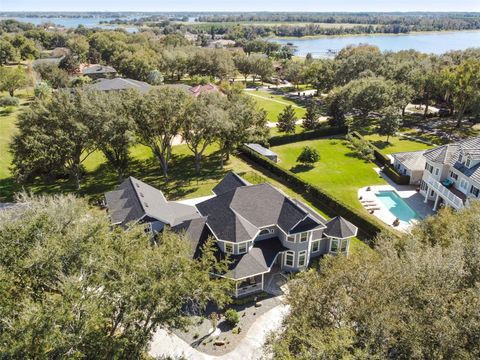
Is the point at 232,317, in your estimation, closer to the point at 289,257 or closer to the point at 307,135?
the point at 289,257

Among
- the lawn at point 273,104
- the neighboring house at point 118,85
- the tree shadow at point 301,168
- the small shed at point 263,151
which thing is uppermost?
the neighboring house at point 118,85

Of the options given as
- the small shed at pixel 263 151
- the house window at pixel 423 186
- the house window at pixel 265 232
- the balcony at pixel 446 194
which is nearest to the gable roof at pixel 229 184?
the house window at pixel 265 232

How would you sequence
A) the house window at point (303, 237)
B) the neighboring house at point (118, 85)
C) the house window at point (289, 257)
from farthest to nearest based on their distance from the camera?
the neighboring house at point (118, 85) → the house window at point (289, 257) → the house window at point (303, 237)

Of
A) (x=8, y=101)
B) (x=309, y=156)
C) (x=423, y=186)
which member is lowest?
(x=423, y=186)

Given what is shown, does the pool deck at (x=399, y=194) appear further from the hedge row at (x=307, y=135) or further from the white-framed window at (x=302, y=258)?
the hedge row at (x=307, y=135)

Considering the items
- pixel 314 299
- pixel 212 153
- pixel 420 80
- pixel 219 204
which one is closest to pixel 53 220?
pixel 219 204

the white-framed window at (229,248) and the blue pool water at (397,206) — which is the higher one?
the white-framed window at (229,248)

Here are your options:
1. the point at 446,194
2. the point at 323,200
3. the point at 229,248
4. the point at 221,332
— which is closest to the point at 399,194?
the point at 446,194
